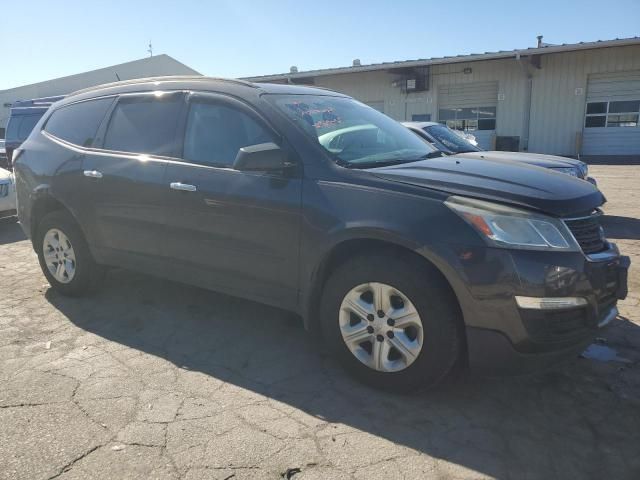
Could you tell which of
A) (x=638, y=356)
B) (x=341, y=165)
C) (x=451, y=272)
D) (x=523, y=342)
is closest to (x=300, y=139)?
(x=341, y=165)

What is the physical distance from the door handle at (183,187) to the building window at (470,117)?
69.7ft

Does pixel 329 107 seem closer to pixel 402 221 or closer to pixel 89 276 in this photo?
pixel 402 221

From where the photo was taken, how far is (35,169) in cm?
473

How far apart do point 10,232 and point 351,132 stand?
22.9 ft

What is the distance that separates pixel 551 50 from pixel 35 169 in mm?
20103

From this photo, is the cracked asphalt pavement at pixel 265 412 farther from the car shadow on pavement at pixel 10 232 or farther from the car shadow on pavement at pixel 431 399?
the car shadow on pavement at pixel 10 232

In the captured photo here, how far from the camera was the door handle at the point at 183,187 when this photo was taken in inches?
143

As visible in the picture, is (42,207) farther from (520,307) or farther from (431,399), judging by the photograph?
(520,307)

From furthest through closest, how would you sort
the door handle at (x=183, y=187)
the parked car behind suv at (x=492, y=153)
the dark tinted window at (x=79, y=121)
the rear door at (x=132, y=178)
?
the parked car behind suv at (x=492, y=153)
the dark tinted window at (x=79, y=121)
the rear door at (x=132, y=178)
the door handle at (x=183, y=187)

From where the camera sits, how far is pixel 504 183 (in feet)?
9.47

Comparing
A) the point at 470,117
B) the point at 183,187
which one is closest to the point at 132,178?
the point at 183,187

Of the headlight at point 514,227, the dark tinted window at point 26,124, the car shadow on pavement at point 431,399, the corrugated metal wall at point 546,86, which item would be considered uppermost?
the corrugated metal wall at point 546,86

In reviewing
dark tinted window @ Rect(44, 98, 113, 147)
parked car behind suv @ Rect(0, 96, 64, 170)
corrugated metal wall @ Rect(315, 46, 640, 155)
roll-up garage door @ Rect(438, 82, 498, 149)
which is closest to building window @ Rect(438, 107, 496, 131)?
roll-up garage door @ Rect(438, 82, 498, 149)

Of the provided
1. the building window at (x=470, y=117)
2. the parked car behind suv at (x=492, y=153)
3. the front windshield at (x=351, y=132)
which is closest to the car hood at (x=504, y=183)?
the front windshield at (x=351, y=132)
